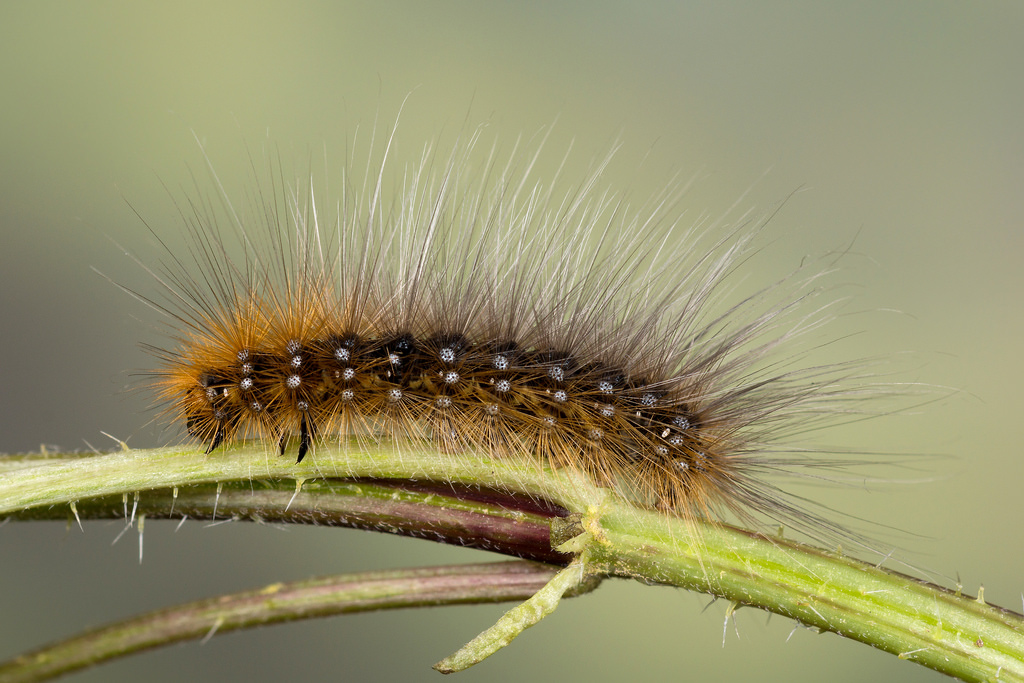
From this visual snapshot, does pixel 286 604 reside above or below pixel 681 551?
below

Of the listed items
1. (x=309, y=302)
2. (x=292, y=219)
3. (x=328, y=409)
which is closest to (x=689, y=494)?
(x=328, y=409)

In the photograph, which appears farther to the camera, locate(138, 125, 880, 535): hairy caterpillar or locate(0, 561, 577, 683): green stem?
locate(138, 125, 880, 535): hairy caterpillar

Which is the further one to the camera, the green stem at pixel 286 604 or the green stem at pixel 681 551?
the green stem at pixel 681 551

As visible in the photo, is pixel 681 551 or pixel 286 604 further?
pixel 681 551

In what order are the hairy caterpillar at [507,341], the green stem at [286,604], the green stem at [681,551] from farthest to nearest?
the hairy caterpillar at [507,341]
the green stem at [681,551]
the green stem at [286,604]

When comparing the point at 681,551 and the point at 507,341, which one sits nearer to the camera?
the point at 681,551

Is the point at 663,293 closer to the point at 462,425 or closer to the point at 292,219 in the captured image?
the point at 462,425

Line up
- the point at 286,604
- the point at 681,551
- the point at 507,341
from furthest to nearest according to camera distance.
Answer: the point at 507,341 < the point at 681,551 < the point at 286,604

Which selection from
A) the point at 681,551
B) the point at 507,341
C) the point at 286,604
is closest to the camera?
the point at 286,604
